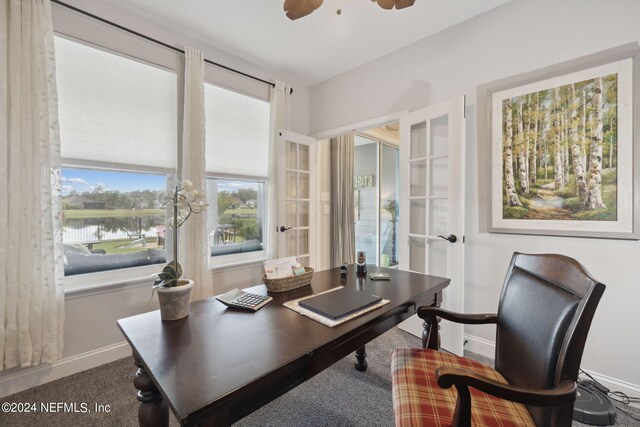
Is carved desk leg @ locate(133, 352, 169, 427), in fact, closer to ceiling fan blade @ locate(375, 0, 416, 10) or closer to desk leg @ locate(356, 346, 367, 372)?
desk leg @ locate(356, 346, 367, 372)

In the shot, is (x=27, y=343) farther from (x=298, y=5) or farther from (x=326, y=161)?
(x=326, y=161)

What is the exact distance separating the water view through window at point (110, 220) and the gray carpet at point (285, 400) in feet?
2.63

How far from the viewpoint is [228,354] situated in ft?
2.90

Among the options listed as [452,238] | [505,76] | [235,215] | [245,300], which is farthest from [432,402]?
[235,215]

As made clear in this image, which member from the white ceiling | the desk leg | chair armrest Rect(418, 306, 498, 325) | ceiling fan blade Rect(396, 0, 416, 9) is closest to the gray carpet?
the desk leg

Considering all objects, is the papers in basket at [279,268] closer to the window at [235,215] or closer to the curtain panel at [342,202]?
the window at [235,215]

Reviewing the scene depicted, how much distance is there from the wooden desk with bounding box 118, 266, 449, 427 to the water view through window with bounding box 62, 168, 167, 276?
1332mm

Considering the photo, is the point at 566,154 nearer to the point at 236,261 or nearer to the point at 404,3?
the point at 404,3

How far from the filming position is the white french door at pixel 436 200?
2.26m

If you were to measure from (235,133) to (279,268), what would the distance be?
6.57 ft

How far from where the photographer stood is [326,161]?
13.9 feet

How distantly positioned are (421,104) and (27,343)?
138 inches

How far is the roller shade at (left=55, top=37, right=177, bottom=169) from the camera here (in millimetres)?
2061

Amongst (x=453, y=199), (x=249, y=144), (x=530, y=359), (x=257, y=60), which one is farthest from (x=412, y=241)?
(x=257, y=60)
